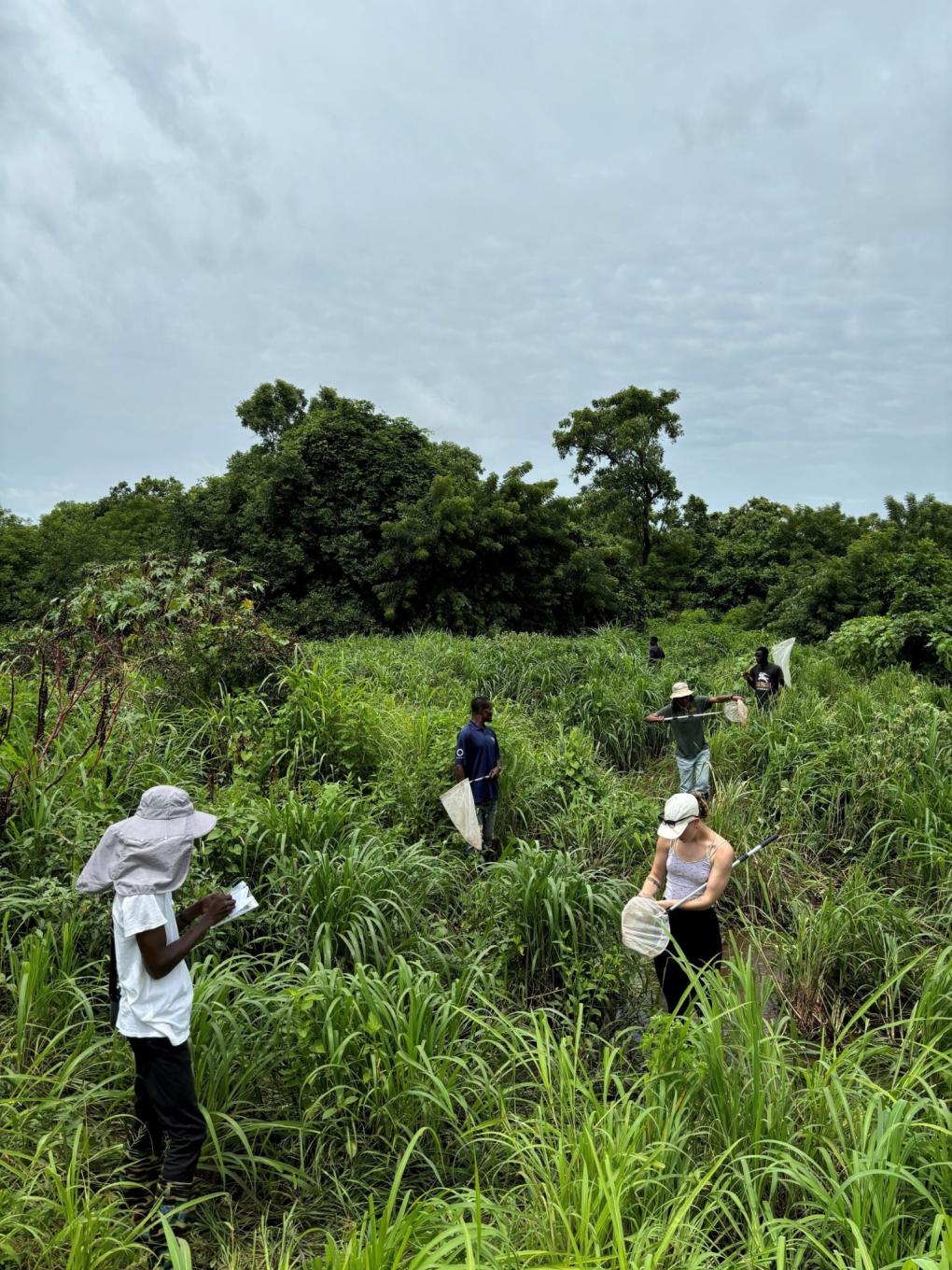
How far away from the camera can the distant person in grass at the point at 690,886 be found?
3.17 metres

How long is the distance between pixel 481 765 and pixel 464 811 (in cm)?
37

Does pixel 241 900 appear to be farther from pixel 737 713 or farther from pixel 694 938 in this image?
pixel 737 713

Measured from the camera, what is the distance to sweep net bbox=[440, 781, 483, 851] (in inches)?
183

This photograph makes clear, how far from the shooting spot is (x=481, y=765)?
4.95 meters

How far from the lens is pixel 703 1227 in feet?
7.13

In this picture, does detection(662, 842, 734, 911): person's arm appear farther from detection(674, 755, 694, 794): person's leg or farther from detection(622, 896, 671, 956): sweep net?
detection(674, 755, 694, 794): person's leg

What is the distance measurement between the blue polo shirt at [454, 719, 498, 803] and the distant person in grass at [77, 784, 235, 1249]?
2.65 m

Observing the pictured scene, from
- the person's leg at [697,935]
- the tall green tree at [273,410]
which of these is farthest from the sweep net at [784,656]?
the tall green tree at [273,410]

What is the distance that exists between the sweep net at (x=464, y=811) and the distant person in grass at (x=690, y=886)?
1.55 metres

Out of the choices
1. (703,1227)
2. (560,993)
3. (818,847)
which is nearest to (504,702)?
(818,847)

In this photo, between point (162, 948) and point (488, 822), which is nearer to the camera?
point (162, 948)

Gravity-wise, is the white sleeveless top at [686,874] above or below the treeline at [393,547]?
below

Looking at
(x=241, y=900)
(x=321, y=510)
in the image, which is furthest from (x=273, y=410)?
(x=241, y=900)

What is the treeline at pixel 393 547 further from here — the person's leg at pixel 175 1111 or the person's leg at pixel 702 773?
the person's leg at pixel 175 1111
